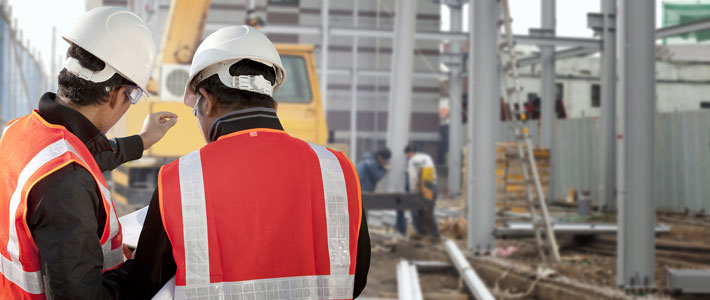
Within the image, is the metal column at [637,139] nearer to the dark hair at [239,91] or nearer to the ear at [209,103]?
the dark hair at [239,91]

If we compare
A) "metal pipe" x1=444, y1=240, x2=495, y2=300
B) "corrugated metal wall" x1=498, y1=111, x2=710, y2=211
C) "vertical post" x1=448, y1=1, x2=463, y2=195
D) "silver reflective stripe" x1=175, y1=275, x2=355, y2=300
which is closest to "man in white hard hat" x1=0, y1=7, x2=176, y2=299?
"silver reflective stripe" x1=175, y1=275, x2=355, y2=300

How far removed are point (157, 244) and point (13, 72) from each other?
17939mm

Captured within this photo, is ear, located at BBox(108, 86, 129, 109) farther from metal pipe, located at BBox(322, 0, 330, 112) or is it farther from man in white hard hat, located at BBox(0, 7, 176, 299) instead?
metal pipe, located at BBox(322, 0, 330, 112)

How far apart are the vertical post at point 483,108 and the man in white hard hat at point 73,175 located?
7.12 metres

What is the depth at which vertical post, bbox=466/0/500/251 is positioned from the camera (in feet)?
29.0

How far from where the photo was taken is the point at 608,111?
1617cm

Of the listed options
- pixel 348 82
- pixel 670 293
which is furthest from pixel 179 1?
pixel 348 82

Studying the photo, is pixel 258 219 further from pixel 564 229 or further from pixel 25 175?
pixel 564 229

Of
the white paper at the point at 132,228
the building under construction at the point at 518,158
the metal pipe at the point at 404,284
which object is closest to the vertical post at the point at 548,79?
the building under construction at the point at 518,158

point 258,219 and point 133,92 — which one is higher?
point 133,92

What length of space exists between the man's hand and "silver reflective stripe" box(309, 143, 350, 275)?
0.95 metres

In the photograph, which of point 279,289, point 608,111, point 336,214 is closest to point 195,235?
point 279,289

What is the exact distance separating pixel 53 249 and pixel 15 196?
0.19 metres

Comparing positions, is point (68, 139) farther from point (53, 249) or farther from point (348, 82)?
point (348, 82)
